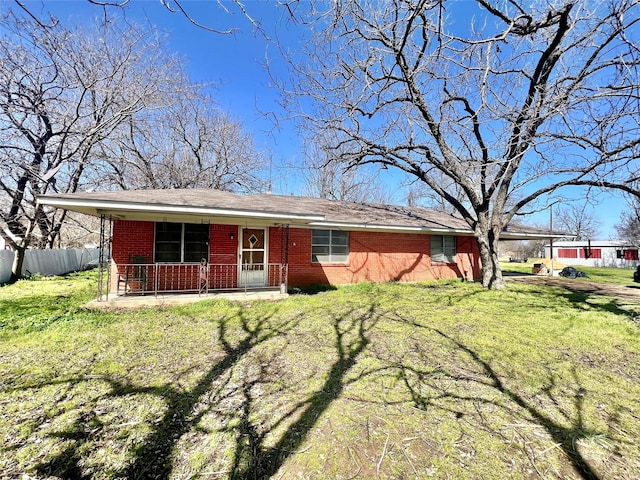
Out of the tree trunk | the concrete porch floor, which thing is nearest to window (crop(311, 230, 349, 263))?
the concrete porch floor

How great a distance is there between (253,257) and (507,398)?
8.17m

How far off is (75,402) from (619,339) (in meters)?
8.91

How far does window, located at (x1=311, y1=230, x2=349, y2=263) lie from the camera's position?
11.3 meters

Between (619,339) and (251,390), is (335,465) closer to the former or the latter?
(251,390)

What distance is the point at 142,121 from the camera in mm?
15180

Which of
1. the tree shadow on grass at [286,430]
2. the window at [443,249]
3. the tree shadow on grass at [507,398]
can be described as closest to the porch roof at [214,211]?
the window at [443,249]

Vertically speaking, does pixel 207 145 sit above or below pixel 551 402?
above

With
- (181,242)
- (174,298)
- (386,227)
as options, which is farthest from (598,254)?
(174,298)

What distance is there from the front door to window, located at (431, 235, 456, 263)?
8.14 meters

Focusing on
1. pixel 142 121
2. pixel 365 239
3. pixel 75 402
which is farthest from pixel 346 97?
pixel 142 121

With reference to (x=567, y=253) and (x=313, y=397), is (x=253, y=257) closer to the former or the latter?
(x=313, y=397)

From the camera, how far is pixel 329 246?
11.5 meters

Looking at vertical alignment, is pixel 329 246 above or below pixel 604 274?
above

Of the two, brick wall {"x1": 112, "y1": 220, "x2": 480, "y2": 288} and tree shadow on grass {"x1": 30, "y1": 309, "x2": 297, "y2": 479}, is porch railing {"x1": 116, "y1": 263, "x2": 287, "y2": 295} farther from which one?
tree shadow on grass {"x1": 30, "y1": 309, "x2": 297, "y2": 479}
